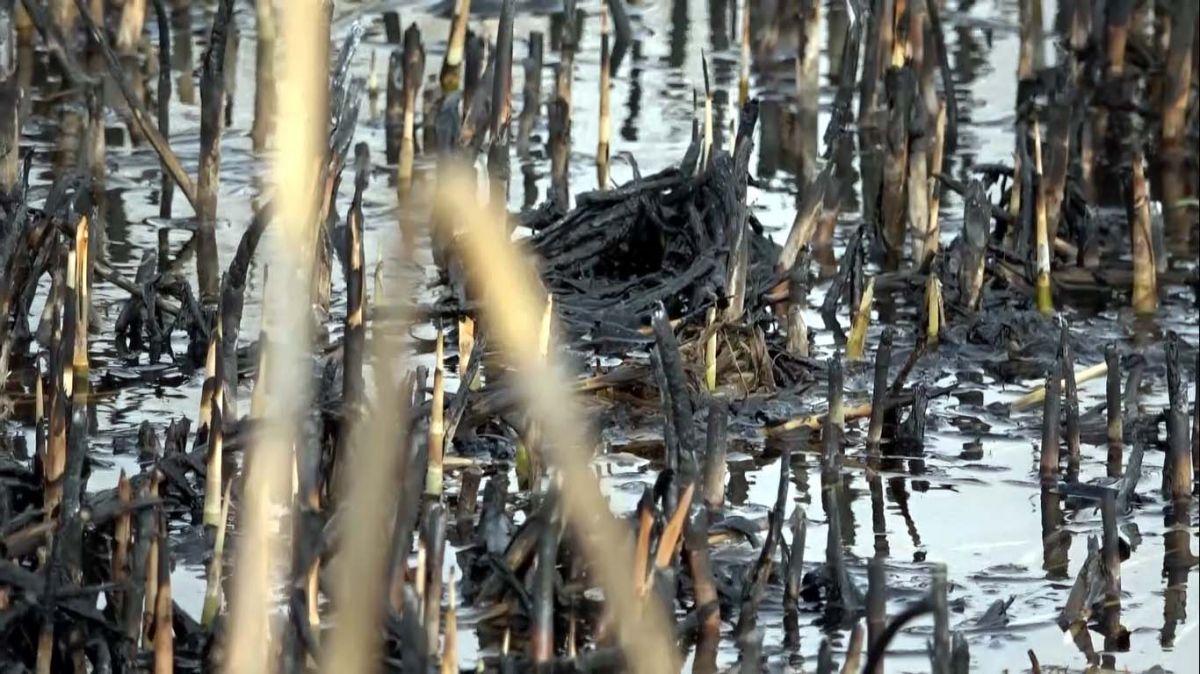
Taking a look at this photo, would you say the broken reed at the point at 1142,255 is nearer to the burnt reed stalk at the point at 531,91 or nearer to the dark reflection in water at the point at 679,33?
the burnt reed stalk at the point at 531,91

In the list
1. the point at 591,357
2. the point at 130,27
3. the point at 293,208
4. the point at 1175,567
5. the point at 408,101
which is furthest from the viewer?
the point at 130,27

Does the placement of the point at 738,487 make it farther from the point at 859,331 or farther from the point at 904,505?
the point at 859,331

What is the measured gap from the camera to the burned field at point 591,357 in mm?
2592

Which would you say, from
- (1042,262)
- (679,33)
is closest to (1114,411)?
(1042,262)

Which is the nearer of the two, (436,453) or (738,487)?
(436,453)

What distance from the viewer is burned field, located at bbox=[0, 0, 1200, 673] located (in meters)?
2.59

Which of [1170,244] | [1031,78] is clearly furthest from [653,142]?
[1170,244]

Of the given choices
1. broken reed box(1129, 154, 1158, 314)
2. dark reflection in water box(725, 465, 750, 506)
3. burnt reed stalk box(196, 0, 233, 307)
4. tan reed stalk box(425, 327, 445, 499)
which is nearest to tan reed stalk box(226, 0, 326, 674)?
tan reed stalk box(425, 327, 445, 499)

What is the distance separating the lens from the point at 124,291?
5.13 metres

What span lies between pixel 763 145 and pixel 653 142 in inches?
16.5

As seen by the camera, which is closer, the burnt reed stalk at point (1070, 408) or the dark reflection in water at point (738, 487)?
the dark reflection in water at point (738, 487)

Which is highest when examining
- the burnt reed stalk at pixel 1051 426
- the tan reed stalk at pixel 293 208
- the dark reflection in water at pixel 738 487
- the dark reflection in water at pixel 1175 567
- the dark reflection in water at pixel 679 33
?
the tan reed stalk at pixel 293 208

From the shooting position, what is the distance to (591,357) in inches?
187

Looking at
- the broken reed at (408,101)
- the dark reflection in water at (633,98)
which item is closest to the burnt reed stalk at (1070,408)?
the broken reed at (408,101)
